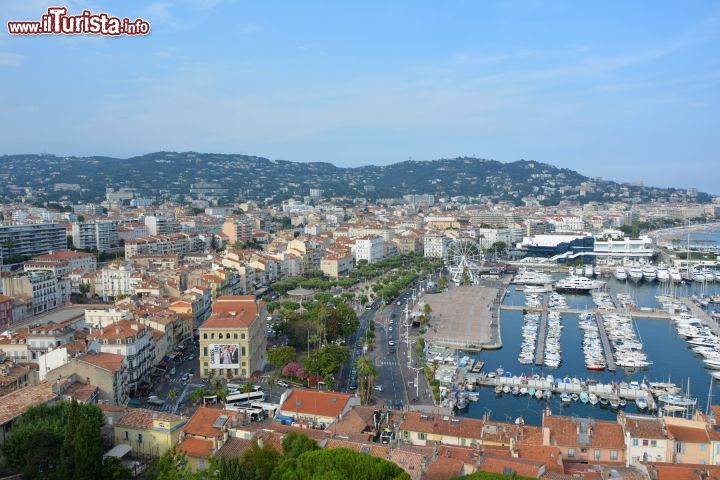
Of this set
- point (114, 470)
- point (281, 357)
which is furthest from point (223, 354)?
point (114, 470)

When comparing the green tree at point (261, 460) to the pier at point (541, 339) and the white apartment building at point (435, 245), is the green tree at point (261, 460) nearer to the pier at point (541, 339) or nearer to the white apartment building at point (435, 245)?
the pier at point (541, 339)

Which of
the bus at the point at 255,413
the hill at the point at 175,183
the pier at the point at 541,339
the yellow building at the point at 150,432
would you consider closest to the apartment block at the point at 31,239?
the bus at the point at 255,413

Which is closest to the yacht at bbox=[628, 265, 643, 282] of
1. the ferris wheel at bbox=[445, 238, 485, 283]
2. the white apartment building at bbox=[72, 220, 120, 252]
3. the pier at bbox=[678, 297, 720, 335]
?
the pier at bbox=[678, 297, 720, 335]

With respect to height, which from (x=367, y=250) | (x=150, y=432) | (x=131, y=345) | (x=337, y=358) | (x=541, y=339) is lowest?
(x=541, y=339)

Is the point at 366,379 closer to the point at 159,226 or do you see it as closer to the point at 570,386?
the point at 570,386

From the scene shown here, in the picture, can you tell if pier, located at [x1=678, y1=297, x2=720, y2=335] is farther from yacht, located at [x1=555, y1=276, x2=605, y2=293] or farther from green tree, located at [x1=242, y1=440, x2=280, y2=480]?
green tree, located at [x1=242, y1=440, x2=280, y2=480]
